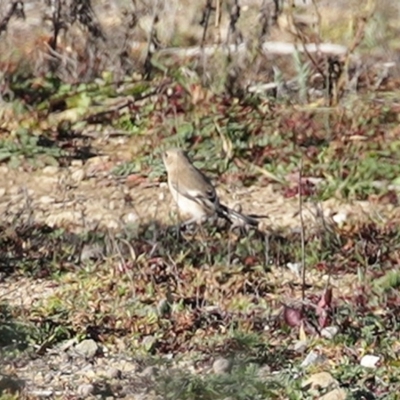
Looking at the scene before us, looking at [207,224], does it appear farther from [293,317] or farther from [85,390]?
[85,390]

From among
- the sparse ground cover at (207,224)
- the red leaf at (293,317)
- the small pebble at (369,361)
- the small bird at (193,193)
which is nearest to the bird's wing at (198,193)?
the small bird at (193,193)

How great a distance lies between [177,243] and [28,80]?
122 inches

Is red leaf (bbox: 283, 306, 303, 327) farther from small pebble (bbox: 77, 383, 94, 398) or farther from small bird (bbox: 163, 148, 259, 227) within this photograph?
small bird (bbox: 163, 148, 259, 227)

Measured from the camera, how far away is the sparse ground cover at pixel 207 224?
646 cm

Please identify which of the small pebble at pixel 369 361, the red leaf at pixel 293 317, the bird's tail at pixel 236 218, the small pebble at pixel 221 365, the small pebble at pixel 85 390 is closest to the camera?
the small pebble at pixel 221 365

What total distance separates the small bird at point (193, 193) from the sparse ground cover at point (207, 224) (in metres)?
0.14

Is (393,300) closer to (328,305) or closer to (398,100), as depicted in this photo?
(328,305)

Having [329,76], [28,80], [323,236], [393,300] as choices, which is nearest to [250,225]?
[323,236]

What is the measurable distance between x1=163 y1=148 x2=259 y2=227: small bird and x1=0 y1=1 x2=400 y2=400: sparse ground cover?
5.4 inches

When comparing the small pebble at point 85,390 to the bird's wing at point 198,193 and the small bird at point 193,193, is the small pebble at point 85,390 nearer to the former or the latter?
the small bird at point 193,193

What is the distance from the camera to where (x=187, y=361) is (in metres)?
6.49

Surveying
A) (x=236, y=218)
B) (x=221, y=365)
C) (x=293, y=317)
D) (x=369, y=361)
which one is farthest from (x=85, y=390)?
(x=236, y=218)

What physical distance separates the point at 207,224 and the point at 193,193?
30 centimetres

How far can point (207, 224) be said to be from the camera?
8.22 meters
